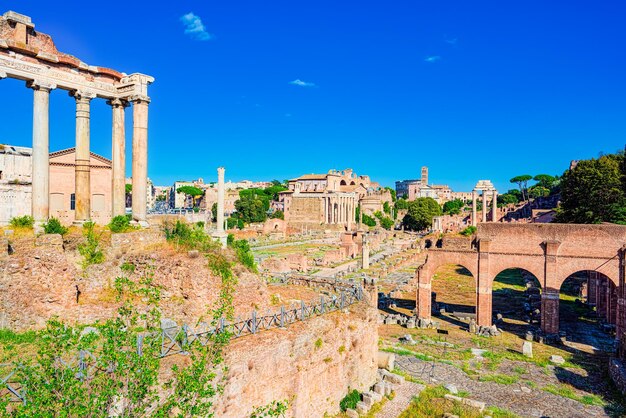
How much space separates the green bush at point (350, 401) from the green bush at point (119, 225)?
10385 mm

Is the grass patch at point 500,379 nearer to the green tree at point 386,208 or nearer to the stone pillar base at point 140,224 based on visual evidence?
the stone pillar base at point 140,224

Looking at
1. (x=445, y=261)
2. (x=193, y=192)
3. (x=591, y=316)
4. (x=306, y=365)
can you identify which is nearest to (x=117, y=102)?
(x=306, y=365)

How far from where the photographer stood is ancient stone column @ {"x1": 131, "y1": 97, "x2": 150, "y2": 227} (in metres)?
17.8

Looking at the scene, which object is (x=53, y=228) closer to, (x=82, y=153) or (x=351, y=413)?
(x=82, y=153)

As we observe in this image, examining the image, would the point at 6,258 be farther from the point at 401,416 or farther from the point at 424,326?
the point at 424,326

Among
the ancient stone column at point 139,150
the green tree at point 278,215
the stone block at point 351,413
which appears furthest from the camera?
the green tree at point 278,215

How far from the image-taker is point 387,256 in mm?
56906

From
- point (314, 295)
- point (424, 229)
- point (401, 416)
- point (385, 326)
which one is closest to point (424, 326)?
point (385, 326)

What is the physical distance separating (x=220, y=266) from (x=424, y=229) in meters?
83.0

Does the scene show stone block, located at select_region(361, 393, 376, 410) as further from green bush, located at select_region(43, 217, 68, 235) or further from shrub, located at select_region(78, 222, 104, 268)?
green bush, located at select_region(43, 217, 68, 235)

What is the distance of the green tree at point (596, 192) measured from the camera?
131 ft

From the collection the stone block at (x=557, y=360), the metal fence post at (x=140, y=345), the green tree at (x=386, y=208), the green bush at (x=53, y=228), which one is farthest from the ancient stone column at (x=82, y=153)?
the green tree at (x=386, y=208)

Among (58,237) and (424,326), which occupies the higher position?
(58,237)

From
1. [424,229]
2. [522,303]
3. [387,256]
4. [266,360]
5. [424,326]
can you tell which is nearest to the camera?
[266,360]
